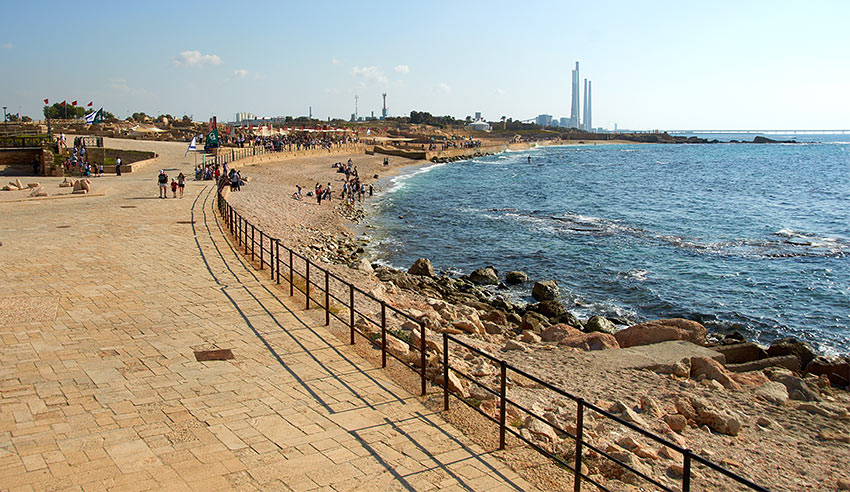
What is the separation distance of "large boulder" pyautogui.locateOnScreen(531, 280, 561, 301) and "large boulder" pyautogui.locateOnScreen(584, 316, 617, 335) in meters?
2.84

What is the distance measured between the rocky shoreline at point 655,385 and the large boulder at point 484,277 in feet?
7.82

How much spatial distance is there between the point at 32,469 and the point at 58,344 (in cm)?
386

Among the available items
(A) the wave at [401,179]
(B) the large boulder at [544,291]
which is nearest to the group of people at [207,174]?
(A) the wave at [401,179]

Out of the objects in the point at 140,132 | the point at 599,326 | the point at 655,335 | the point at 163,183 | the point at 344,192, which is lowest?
the point at 599,326

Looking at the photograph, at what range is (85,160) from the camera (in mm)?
36062

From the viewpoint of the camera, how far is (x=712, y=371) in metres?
11.7

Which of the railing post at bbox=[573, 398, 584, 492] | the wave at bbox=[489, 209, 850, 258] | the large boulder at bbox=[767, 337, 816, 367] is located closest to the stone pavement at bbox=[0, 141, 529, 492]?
the railing post at bbox=[573, 398, 584, 492]

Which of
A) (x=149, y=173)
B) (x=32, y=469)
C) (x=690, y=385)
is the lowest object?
(x=690, y=385)

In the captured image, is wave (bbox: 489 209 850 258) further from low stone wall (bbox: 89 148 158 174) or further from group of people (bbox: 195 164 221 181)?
low stone wall (bbox: 89 148 158 174)

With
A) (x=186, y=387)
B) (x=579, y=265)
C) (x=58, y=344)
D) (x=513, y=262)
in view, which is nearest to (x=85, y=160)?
(x=513, y=262)

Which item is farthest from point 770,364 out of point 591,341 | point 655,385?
point 655,385

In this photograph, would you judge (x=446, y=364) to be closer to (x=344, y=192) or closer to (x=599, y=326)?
(x=599, y=326)

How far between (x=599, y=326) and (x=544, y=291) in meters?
3.61

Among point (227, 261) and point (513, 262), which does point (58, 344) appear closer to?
point (227, 261)
